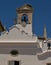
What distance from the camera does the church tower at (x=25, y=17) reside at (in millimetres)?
34594

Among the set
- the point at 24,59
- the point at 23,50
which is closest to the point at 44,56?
the point at 24,59

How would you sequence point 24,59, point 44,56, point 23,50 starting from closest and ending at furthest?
point 44,56, point 24,59, point 23,50

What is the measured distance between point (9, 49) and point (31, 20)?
220 inches

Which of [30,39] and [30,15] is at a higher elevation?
[30,15]

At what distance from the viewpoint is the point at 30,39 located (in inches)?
1283

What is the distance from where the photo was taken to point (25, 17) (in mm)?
35375

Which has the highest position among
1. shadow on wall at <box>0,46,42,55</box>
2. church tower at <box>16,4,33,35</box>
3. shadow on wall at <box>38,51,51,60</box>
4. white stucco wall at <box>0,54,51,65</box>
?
church tower at <box>16,4,33,35</box>

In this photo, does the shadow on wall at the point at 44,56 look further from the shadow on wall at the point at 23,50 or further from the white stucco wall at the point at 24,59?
the shadow on wall at the point at 23,50

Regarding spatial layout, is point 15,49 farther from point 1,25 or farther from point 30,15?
point 1,25

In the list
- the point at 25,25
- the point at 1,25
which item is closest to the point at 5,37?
the point at 25,25

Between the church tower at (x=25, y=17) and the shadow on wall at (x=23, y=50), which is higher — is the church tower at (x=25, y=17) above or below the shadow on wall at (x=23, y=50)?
above

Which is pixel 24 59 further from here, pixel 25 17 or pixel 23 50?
pixel 25 17

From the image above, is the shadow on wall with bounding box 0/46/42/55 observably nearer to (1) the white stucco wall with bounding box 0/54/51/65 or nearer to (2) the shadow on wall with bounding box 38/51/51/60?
(1) the white stucco wall with bounding box 0/54/51/65

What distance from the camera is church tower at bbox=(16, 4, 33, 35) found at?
34594 mm
